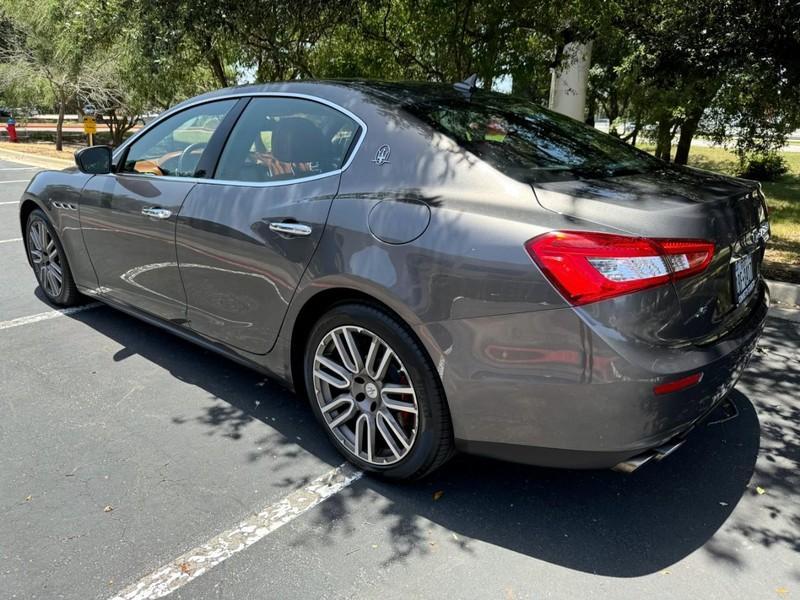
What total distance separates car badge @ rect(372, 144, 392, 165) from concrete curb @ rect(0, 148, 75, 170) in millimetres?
16572

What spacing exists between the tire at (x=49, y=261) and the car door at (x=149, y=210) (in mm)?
641

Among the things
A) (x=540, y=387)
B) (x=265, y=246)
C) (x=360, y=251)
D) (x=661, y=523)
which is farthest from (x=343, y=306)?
(x=661, y=523)

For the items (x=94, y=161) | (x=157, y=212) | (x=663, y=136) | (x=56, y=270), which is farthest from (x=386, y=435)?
(x=663, y=136)

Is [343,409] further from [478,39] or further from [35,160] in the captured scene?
[35,160]

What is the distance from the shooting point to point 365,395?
291 cm

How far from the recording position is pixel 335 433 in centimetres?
307

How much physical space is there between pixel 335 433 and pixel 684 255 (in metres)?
1.71

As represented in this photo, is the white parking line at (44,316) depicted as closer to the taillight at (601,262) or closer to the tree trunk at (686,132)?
the taillight at (601,262)

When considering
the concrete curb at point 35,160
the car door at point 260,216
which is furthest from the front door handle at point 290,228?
the concrete curb at point 35,160

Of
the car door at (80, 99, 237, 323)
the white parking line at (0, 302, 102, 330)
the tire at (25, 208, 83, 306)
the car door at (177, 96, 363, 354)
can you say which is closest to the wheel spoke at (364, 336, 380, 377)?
the car door at (177, 96, 363, 354)

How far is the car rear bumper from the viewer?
7.22 feet

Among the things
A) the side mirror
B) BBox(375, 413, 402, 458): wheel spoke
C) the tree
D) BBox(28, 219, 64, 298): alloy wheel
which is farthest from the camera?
the tree

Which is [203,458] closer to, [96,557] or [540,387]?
[96,557]

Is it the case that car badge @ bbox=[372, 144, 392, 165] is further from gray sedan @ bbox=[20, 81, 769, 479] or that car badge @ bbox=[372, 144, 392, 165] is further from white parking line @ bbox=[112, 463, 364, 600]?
white parking line @ bbox=[112, 463, 364, 600]
